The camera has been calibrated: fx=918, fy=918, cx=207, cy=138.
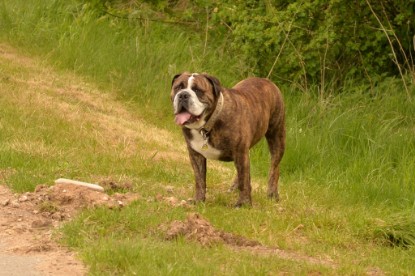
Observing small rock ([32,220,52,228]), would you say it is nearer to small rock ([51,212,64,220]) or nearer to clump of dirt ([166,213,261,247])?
small rock ([51,212,64,220])

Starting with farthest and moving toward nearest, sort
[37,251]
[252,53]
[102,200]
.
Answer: [252,53], [102,200], [37,251]

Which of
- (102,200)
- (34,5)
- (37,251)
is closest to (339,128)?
(102,200)

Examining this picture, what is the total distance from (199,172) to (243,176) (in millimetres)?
450

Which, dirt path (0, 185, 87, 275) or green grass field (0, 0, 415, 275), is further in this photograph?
green grass field (0, 0, 415, 275)

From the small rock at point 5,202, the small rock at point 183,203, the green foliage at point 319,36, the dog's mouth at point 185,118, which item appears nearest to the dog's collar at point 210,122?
the dog's mouth at point 185,118

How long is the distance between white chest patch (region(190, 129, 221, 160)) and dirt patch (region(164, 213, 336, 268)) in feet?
3.44

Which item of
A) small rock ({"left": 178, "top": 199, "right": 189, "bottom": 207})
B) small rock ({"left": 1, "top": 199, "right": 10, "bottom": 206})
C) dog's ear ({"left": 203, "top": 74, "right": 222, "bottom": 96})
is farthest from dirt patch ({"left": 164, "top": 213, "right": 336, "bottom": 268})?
small rock ({"left": 1, "top": 199, "right": 10, "bottom": 206})

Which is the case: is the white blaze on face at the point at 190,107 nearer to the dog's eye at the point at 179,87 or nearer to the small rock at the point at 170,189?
the dog's eye at the point at 179,87

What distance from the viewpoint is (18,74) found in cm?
1426

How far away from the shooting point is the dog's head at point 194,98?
8.33 metres

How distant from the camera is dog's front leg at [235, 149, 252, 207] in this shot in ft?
28.7

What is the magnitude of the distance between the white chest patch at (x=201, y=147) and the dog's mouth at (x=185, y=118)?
20cm

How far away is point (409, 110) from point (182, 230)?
20.5ft

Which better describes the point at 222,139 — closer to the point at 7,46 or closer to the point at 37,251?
the point at 37,251
